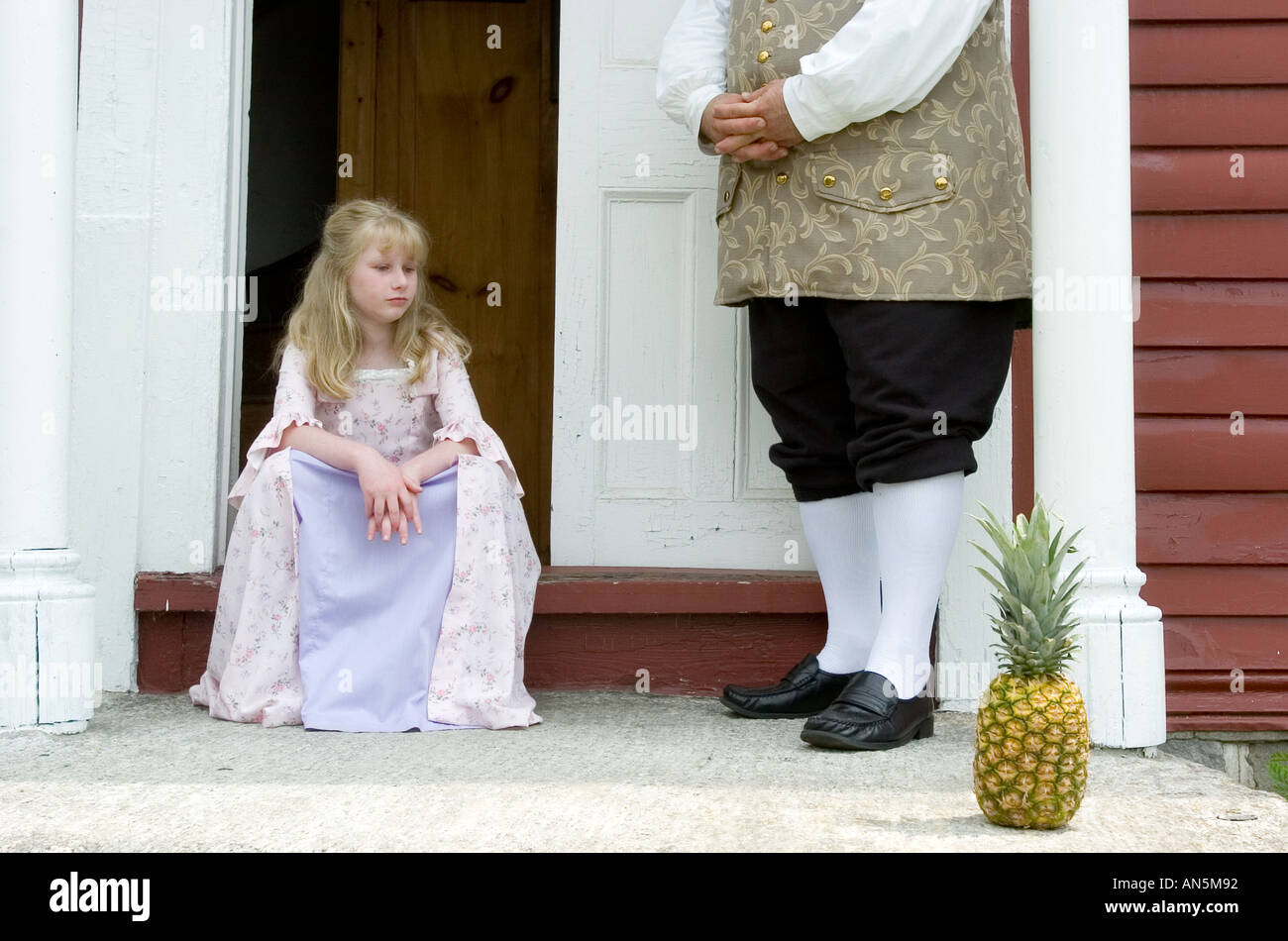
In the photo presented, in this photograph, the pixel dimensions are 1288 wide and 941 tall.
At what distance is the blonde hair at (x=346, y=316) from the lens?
250cm

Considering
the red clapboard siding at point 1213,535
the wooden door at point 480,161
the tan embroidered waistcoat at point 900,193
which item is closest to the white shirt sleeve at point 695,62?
the tan embroidered waistcoat at point 900,193

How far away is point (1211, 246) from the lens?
2.75 m

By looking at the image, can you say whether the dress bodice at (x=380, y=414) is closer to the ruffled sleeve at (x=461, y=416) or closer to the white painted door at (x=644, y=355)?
the ruffled sleeve at (x=461, y=416)

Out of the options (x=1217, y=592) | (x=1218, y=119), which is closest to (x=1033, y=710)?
(x=1217, y=592)

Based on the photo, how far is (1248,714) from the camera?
2.73m

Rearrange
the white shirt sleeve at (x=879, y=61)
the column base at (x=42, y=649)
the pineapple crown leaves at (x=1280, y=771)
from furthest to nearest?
the pineapple crown leaves at (x=1280, y=771)
the column base at (x=42, y=649)
the white shirt sleeve at (x=879, y=61)

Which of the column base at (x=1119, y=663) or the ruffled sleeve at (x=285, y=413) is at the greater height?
the ruffled sleeve at (x=285, y=413)

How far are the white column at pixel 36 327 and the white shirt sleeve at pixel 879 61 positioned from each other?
130 cm

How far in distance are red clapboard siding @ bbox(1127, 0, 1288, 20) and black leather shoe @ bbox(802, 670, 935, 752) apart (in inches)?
63.1

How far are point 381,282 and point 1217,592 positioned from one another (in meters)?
1.83

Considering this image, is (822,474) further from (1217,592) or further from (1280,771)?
(1280,771)

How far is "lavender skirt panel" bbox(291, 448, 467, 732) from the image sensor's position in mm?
2342

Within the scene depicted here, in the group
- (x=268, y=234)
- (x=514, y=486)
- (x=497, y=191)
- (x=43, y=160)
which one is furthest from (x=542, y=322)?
(x=43, y=160)

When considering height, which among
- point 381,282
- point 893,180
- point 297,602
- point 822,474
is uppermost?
point 893,180
